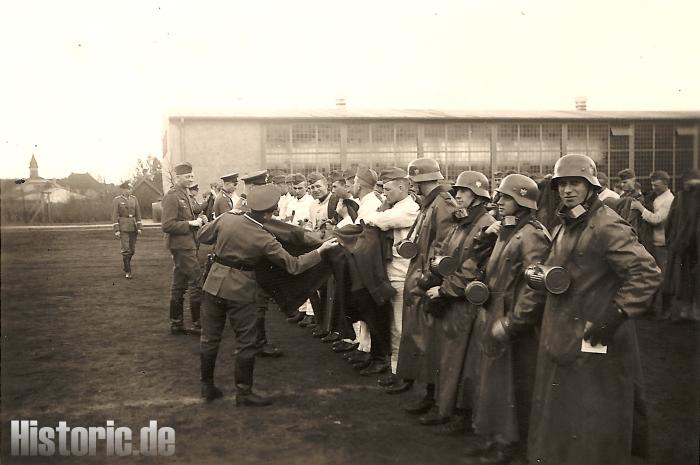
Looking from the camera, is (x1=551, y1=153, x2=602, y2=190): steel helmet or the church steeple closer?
(x1=551, y1=153, x2=602, y2=190): steel helmet

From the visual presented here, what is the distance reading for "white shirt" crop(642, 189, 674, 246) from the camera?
9.47 m

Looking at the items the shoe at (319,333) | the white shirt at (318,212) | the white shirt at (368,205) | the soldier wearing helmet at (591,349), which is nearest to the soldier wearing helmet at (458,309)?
the soldier wearing helmet at (591,349)

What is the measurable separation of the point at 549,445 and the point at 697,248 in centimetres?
586

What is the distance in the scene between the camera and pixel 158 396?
5.93 meters

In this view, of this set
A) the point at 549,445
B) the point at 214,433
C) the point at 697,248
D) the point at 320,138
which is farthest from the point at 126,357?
the point at 320,138

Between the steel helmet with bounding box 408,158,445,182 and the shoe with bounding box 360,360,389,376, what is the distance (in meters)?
2.21

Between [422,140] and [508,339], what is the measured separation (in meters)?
22.6

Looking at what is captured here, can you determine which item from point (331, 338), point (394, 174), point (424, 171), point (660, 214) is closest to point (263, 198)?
point (394, 174)

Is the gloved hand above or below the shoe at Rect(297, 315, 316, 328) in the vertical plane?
above

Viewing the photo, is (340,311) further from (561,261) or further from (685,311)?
(685,311)

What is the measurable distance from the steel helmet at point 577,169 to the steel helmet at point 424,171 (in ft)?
6.05

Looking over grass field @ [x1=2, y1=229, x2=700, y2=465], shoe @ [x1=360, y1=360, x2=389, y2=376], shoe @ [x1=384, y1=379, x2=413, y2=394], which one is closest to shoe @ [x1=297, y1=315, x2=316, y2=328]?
grass field @ [x1=2, y1=229, x2=700, y2=465]

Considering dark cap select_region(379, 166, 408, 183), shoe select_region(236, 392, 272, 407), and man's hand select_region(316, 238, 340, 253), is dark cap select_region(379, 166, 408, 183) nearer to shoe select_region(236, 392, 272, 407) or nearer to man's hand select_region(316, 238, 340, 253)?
man's hand select_region(316, 238, 340, 253)

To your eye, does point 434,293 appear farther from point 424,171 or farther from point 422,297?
point 424,171
